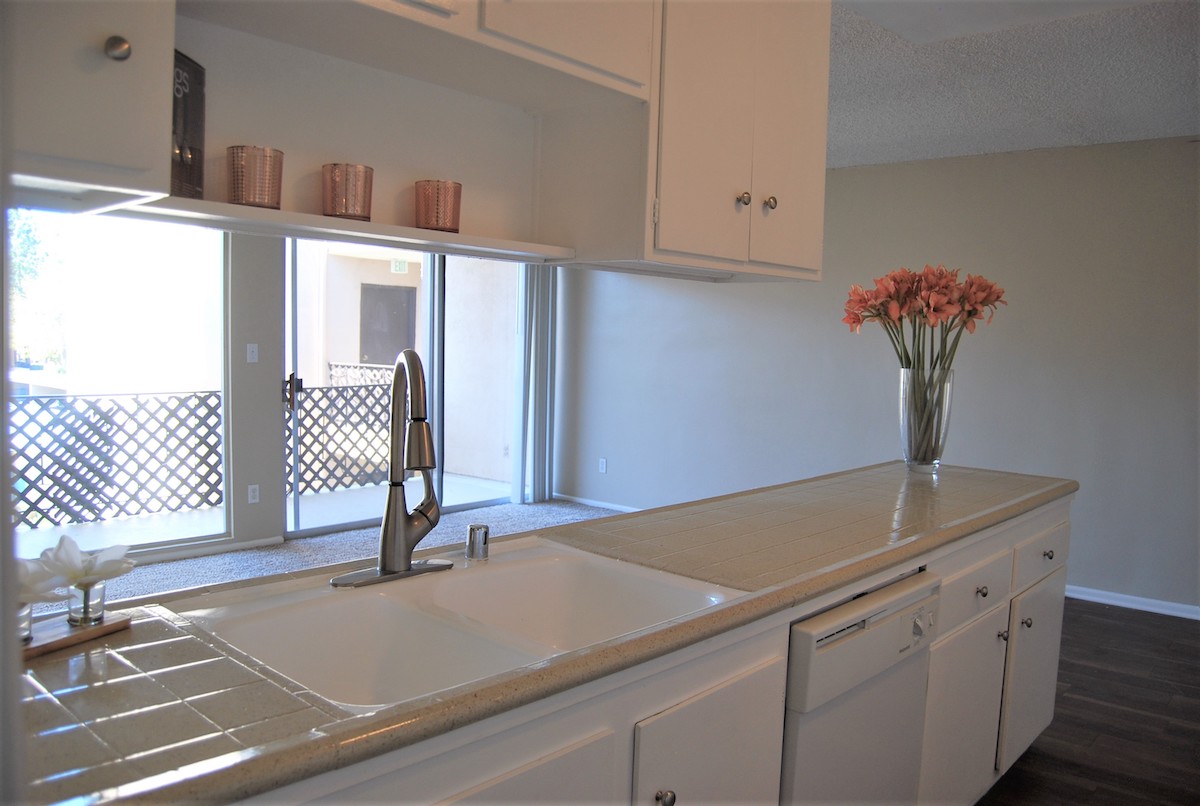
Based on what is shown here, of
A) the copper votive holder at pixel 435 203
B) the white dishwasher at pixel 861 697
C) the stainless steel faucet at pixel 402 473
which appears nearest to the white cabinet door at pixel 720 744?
the white dishwasher at pixel 861 697

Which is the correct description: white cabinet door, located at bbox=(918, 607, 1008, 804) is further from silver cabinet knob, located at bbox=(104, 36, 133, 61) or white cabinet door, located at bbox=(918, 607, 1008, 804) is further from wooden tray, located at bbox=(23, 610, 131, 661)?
silver cabinet knob, located at bbox=(104, 36, 133, 61)

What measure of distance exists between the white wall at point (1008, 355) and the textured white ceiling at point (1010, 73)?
34 centimetres

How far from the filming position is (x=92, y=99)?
1009 mm

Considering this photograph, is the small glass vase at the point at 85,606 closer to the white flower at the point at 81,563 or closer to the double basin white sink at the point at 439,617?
the white flower at the point at 81,563

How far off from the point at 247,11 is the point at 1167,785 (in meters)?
3.23

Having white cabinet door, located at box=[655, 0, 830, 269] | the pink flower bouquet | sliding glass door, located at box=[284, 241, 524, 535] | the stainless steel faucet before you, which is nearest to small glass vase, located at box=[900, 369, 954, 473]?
the pink flower bouquet

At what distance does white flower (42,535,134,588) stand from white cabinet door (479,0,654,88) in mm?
994

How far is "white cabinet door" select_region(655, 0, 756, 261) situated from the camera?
6.03ft

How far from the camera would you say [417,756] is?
949mm

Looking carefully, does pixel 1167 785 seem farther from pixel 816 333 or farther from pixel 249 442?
pixel 249 442

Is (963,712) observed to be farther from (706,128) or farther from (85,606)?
(85,606)

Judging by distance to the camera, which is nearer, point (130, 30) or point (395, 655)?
point (130, 30)

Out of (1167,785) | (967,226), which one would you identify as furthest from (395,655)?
(967,226)

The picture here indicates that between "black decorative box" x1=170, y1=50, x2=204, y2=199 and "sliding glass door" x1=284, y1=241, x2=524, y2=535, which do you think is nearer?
"black decorative box" x1=170, y1=50, x2=204, y2=199
